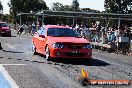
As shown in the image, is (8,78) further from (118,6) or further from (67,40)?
(118,6)

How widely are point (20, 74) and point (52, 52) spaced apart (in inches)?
156

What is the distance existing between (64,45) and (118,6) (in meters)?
82.9

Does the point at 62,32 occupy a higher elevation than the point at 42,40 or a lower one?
higher

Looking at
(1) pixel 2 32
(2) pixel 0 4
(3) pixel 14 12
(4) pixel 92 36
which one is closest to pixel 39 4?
(3) pixel 14 12

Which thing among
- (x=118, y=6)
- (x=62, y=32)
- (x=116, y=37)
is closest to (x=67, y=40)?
(x=62, y=32)

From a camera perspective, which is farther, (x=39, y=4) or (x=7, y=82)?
(x=39, y=4)

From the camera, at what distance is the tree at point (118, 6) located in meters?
93.3

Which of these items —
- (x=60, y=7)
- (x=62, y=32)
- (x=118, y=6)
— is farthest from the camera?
(x=60, y=7)

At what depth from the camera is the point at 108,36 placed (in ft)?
80.5

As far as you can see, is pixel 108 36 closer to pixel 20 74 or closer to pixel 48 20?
pixel 20 74

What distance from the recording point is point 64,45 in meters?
14.3

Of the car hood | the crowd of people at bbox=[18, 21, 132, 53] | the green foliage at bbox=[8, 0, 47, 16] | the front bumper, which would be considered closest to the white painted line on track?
the front bumper

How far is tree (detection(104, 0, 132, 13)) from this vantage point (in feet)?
306

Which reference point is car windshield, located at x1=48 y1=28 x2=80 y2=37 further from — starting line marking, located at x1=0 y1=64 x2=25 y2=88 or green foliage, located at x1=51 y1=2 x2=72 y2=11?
green foliage, located at x1=51 y1=2 x2=72 y2=11
